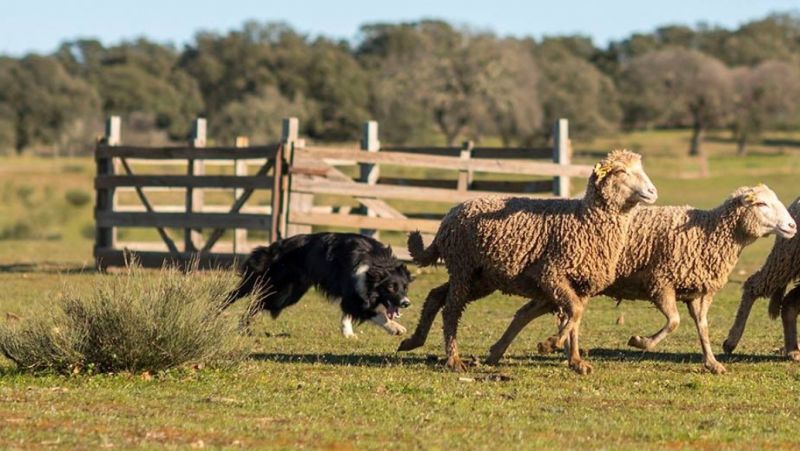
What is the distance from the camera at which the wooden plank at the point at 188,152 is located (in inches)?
822

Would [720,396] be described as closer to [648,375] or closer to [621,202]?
[648,375]

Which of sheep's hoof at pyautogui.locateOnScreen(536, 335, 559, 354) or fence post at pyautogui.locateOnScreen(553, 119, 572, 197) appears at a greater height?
fence post at pyautogui.locateOnScreen(553, 119, 572, 197)

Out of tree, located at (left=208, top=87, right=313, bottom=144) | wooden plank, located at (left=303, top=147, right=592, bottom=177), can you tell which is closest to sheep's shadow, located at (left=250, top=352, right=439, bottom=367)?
wooden plank, located at (left=303, top=147, right=592, bottom=177)

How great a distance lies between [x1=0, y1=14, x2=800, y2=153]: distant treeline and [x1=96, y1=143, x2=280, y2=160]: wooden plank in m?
52.0

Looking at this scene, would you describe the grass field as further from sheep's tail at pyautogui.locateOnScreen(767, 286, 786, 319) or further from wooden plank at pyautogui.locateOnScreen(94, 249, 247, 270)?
wooden plank at pyautogui.locateOnScreen(94, 249, 247, 270)

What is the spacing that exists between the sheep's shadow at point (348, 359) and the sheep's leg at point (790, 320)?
3360 millimetres

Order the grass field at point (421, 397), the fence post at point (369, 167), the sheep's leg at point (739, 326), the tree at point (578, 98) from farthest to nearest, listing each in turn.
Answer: the tree at point (578, 98)
the fence post at point (369, 167)
the sheep's leg at point (739, 326)
the grass field at point (421, 397)

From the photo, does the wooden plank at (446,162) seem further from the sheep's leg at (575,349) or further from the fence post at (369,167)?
the sheep's leg at (575,349)

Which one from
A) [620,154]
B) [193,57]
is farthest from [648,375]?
[193,57]

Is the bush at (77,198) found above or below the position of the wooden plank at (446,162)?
below

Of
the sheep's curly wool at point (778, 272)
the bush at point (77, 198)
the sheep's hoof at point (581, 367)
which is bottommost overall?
the bush at point (77, 198)

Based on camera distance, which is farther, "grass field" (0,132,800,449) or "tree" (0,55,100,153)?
"tree" (0,55,100,153)

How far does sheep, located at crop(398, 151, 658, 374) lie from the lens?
1134 cm

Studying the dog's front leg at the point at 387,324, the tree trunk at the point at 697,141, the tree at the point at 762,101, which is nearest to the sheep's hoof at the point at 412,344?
the dog's front leg at the point at 387,324
